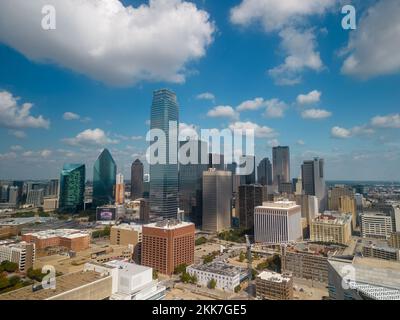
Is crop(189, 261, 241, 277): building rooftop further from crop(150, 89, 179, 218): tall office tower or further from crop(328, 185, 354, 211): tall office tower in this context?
crop(328, 185, 354, 211): tall office tower

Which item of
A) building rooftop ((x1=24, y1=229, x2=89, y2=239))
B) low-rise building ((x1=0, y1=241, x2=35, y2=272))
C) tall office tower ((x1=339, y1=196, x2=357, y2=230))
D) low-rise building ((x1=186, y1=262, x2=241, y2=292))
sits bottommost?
low-rise building ((x1=186, y1=262, x2=241, y2=292))

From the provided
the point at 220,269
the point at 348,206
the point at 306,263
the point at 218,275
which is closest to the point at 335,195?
the point at 348,206

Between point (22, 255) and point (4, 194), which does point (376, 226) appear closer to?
point (22, 255)

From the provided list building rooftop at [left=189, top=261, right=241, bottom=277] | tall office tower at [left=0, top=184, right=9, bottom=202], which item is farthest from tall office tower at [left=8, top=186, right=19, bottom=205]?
building rooftop at [left=189, top=261, right=241, bottom=277]

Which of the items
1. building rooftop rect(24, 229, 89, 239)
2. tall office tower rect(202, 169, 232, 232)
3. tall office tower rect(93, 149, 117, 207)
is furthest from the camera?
tall office tower rect(93, 149, 117, 207)

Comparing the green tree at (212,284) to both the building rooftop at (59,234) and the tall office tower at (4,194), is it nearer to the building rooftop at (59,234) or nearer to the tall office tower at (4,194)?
the building rooftop at (59,234)
